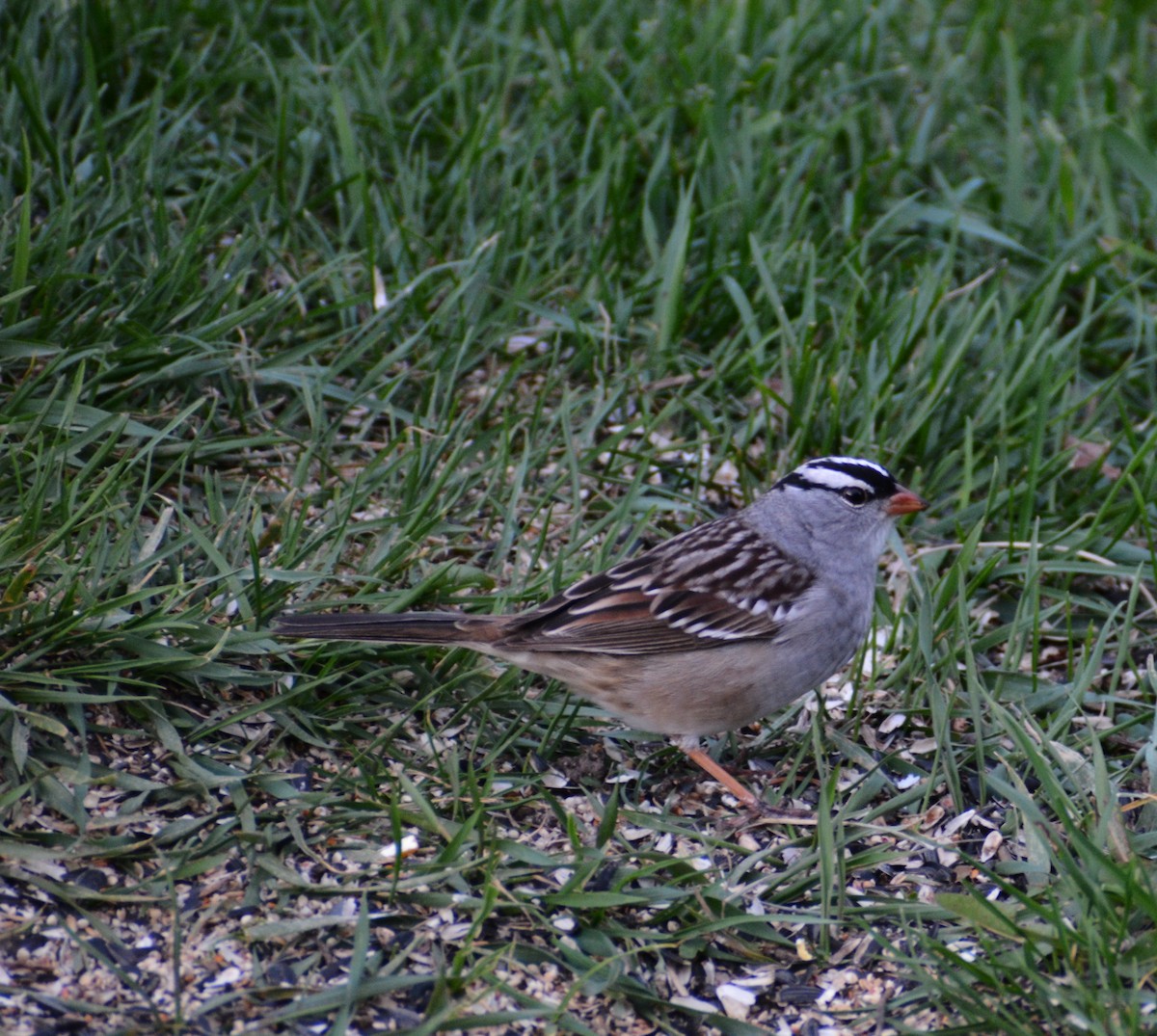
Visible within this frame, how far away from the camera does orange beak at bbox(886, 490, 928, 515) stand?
12.6ft

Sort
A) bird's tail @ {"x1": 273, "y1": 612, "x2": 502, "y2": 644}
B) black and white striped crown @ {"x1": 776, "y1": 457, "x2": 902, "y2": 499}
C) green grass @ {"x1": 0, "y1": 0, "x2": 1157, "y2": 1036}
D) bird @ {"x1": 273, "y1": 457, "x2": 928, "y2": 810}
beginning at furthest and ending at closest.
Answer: black and white striped crown @ {"x1": 776, "y1": 457, "x2": 902, "y2": 499}
bird @ {"x1": 273, "y1": 457, "x2": 928, "y2": 810}
bird's tail @ {"x1": 273, "y1": 612, "x2": 502, "y2": 644}
green grass @ {"x1": 0, "y1": 0, "x2": 1157, "y2": 1036}

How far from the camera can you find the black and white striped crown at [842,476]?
3.76 m

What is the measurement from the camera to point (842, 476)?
3760 millimetres

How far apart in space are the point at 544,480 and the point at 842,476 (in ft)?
3.03

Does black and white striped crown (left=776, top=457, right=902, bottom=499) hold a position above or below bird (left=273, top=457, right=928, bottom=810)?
above

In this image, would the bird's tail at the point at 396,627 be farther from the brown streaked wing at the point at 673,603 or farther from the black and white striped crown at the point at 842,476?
the black and white striped crown at the point at 842,476

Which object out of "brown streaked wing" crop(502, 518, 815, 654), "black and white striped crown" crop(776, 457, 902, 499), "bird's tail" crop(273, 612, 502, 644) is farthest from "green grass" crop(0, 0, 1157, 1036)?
"black and white striped crown" crop(776, 457, 902, 499)

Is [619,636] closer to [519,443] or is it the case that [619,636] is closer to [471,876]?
[471,876]

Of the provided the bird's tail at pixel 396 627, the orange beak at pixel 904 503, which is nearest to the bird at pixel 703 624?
the bird's tail at pixel 396 627

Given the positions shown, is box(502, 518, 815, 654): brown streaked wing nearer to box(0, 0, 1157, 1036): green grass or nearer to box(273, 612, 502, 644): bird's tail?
box(273, 612, 502, 644): bird's tail

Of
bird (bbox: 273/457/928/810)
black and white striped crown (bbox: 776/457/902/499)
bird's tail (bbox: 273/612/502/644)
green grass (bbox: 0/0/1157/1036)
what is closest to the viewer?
green grass (bbox: 0/0/1157/1036)

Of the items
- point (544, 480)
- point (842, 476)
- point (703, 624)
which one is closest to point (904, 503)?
point (842, 476)

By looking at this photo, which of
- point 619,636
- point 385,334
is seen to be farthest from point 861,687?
point 385,334

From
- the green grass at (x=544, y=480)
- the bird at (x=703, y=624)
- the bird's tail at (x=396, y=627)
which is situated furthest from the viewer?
the bird at (x=703, y=624)
